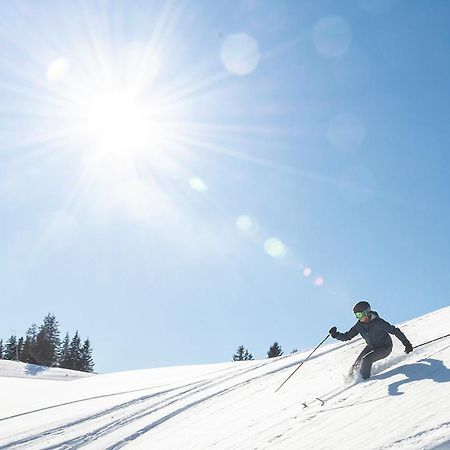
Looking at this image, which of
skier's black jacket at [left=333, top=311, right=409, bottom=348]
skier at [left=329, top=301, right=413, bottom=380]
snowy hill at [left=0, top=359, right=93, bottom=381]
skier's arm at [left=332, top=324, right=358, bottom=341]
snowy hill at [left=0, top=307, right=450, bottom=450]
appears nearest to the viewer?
snowy hill at [left=0, top=307, right=450, bottom=450]

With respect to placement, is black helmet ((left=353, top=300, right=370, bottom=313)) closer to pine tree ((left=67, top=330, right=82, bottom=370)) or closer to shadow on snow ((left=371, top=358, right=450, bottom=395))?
shadow on snow ((left=371, top=358, right=450, bottom=395))

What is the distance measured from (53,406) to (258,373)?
206 inches

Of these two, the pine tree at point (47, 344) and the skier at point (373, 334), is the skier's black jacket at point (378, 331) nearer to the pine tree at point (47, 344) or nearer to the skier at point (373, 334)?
the skier at point (373, 334)

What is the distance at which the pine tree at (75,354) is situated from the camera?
67688 millimetres

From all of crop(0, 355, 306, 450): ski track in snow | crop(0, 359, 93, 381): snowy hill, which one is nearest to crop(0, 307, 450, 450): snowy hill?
crop(0, 355, 306, 450): ski track in snow

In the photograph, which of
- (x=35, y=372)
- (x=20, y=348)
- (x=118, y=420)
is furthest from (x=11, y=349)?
(x=118, y=420)

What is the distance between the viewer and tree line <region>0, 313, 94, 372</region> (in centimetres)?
6481

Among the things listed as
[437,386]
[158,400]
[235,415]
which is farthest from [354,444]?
[158,400]

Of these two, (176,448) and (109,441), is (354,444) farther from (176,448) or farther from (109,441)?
(109,441)

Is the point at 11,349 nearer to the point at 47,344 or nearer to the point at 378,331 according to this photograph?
the point at 47,344

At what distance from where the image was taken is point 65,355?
70125 millimetres

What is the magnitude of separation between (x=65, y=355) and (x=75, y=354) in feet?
7.48

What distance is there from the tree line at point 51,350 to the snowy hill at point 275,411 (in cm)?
5689

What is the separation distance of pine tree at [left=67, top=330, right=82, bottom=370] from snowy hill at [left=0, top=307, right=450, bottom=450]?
59.0m
